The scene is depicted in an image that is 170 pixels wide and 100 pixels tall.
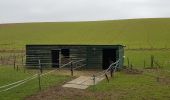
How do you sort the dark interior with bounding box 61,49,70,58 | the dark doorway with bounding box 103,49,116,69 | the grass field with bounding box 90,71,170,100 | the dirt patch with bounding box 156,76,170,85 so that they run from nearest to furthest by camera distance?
the grass field with bounding box 90,71,170,100 < the dirt patch with bounding box 156,76,170,85 < the dark doorway with bounding box 103,49,116,69 < the dark interior with bounding box 61,49,70,58

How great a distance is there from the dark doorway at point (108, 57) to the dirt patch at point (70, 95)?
13.5 meters

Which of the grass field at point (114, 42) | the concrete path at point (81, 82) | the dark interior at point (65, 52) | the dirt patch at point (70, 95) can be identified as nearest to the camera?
the dirt patch at point (70, 95)

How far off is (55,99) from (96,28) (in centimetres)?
6700

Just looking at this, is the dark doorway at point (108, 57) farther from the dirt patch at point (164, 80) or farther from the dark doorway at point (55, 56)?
the dirt patch at point (164, 80)

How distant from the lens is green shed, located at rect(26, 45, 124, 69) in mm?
35109

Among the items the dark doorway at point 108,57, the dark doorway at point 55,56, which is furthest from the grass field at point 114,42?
the dark doorway at point 55,56

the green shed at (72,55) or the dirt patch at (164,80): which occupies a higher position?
the green shed at (72,55)

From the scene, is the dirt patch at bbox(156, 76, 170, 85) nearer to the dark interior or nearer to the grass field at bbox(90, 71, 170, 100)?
the grass field at bbox(90, 71, 170, 100)

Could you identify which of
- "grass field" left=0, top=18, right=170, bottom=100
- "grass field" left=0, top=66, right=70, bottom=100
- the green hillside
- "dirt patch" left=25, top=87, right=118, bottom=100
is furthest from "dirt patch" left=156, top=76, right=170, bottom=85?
the green hillside

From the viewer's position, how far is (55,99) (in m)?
19.9

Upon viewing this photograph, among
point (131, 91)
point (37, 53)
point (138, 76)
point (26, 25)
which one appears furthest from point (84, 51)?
point (26, 25)

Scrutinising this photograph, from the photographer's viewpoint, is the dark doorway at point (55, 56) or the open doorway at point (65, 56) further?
the dark doorway at point (55, 56)

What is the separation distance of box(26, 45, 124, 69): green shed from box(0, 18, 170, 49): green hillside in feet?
89.0

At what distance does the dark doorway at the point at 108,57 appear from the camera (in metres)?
36.0
